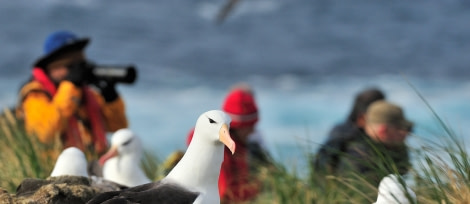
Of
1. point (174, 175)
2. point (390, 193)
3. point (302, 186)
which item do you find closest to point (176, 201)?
point (174, 175)

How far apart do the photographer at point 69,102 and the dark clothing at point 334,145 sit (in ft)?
4.33

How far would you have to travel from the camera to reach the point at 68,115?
5441 millimetres

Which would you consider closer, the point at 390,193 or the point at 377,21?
the point at 390,193

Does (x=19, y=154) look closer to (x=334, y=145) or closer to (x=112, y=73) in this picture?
(x=112, y=73)

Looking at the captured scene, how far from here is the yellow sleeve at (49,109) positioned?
5.39m

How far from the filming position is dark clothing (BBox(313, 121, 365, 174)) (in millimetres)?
4930

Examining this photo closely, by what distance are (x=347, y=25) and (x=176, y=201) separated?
27.5m

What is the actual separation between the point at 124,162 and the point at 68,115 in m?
1.24

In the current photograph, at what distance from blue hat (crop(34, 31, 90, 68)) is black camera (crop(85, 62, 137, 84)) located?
17cm

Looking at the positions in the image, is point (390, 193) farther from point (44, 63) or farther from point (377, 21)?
point (377, 21)

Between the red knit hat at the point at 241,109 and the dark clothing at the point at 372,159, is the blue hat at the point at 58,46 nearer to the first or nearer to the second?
the red knit hat at the point at 241,109

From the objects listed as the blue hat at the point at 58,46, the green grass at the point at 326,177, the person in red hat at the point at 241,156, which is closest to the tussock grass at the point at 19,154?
the green grass at the point at 326,177

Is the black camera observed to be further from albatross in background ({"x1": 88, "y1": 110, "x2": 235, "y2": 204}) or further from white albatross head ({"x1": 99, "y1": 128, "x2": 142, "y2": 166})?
albatross in background ({"x1": 88, "y1": 110, "x2": 235, "y2": 204})

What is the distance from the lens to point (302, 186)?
4.79 metres
